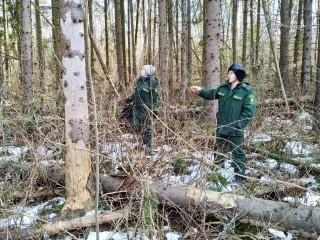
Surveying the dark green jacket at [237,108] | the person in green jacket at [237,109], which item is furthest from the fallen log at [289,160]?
the dark green jacket at [237,108]

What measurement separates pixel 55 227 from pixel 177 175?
1.59 meters

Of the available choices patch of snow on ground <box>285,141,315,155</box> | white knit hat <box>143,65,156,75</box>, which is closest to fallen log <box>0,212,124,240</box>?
white knit hat <box>143,65,156,75</box>

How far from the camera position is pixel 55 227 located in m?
2.98

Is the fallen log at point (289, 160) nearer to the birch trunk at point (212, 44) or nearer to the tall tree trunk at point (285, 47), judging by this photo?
the birch trunk at point (212, 44)

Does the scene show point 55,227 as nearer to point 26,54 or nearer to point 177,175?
point 177,175

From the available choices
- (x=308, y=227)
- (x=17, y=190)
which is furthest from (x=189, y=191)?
(x=17, y=190)

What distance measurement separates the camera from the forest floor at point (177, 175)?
9.86ft

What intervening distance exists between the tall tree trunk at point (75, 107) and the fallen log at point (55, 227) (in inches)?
10.2

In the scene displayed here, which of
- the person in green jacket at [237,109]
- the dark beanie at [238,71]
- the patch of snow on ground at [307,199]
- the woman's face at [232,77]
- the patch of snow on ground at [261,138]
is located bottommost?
the patch of snow on ground at [307,199]

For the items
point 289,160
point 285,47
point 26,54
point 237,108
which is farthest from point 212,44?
point 285,47

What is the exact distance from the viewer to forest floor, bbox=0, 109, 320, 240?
3006mm

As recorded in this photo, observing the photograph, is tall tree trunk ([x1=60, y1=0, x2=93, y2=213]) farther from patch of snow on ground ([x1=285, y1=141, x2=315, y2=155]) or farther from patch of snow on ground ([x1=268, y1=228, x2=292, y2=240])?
patch of snow on ground ([x1=285, y1=141, x2=315, y2=155])

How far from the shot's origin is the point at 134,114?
5.39m

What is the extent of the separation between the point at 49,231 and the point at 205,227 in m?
1.40
